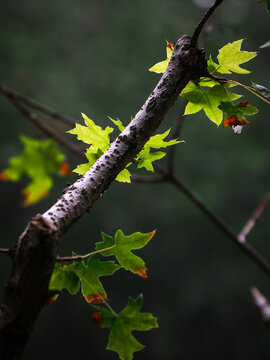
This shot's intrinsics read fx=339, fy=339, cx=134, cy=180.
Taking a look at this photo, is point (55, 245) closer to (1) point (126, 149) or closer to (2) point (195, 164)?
(1) point (126, 149)

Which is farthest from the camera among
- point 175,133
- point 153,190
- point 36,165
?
point 153,190

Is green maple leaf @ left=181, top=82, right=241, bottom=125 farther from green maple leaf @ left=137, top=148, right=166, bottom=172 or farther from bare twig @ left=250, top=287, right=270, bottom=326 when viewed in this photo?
bare twig @ left=250, top=287, right=270, bottom=326

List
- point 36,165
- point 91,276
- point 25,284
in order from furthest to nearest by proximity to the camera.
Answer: point 36,165
point 91,276
point 25,284

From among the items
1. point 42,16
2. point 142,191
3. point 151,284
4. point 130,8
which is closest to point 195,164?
point 142,191

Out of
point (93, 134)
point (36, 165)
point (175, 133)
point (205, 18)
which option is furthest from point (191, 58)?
point (36, 165)

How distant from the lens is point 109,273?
46cm

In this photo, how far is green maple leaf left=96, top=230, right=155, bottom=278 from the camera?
445 millimetres

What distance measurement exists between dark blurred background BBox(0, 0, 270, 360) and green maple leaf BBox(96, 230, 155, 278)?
4.51m

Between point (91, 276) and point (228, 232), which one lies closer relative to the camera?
point (91, 276)

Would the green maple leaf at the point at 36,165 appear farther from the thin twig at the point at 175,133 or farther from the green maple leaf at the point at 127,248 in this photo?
the green maple leaf at the point at 127,248

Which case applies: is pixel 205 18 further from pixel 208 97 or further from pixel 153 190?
pixel 153 190

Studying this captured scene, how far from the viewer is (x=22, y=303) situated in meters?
0.33

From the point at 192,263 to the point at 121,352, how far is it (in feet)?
18.2

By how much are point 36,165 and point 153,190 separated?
178 inches
